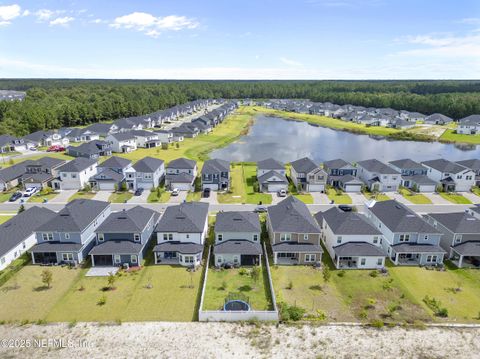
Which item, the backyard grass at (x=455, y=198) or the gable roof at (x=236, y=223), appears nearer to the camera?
the gable roof at (x=236, y=223)

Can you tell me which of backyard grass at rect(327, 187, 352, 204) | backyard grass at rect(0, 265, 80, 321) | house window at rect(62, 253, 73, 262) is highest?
backyard grass at rect(327, 187, 352, 204)

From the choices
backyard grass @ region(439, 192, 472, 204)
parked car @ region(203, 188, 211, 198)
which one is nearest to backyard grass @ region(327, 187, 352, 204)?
backyard grass @ region(439, 192, 472, 204)

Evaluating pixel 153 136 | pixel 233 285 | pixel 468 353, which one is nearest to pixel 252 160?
pixel 153 136

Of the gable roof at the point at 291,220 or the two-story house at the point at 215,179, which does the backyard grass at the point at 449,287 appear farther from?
the two-story house at the point at 215,179

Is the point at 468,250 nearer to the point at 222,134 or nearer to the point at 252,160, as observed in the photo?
the point at 252,160

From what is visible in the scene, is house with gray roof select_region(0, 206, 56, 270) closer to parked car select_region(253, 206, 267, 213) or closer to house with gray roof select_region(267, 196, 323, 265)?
house with gray roof select_region(267, 196, 323, 265)

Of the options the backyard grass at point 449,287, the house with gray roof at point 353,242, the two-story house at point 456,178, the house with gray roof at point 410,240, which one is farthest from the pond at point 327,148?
the backyard grass at point 449,287

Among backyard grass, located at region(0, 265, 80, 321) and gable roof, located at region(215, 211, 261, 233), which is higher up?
gable roof, located at region(215, 211, 261, 233)
